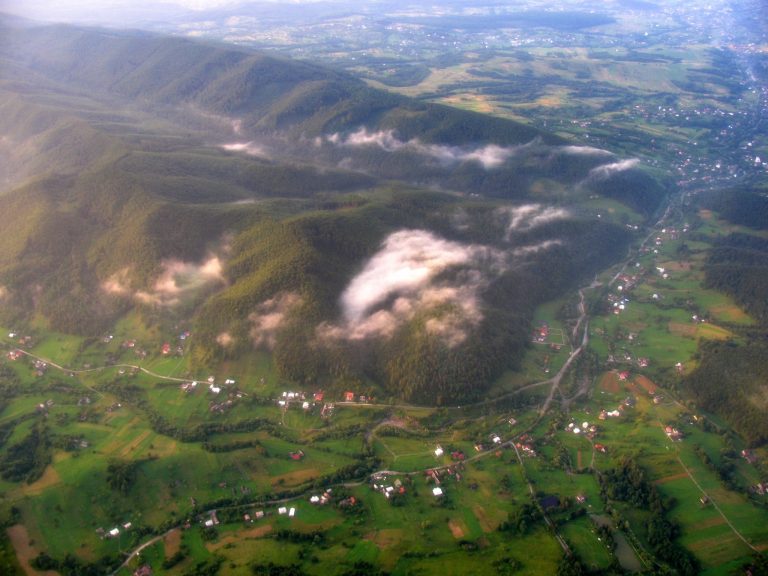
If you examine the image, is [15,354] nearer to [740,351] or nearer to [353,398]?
[353,398]

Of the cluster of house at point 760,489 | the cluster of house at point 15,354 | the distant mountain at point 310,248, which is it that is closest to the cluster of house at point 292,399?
the distant mountain at point 310,248

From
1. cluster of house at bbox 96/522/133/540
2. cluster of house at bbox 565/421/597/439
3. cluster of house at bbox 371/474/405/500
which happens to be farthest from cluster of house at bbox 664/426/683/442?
cluster of house at bbox 96/522/133/540

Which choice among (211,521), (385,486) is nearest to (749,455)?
(385,486)

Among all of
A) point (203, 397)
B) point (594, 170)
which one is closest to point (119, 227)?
point (203, 397)

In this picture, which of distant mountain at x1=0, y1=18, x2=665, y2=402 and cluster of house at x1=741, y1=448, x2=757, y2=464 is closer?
cluster of house at x1=741, y1=448, x2=757, y2=464

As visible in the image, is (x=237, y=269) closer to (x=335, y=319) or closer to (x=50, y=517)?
(x=335, y=319)

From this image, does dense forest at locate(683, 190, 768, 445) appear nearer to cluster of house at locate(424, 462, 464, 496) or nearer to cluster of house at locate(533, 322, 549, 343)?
cluster of house at locate(533, 322, 549, 343)
